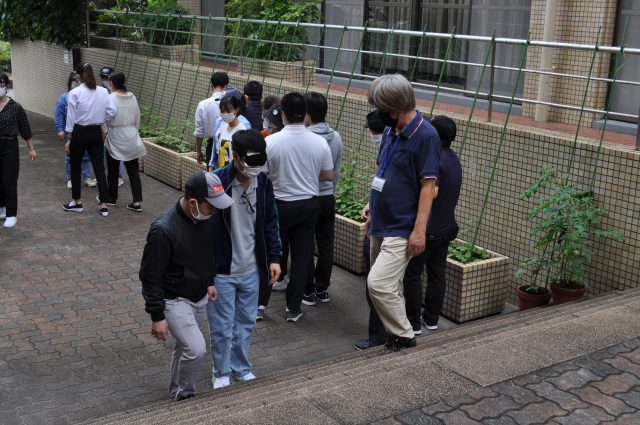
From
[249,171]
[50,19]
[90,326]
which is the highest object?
[50,19]

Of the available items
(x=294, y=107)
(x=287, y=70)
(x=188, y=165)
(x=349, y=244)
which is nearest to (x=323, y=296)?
(x=349, y=244)

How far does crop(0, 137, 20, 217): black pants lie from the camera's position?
31.4ft

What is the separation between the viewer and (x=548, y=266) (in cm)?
691

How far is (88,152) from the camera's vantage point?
33.6 feet

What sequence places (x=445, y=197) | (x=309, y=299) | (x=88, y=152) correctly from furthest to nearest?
(x=88, y=152) < (x=309, y=299) < (x=445, y=197)

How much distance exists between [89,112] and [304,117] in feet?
13.8

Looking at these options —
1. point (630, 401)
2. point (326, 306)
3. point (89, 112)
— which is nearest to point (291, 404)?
point (630, 401)

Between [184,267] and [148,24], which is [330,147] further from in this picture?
[148,24]

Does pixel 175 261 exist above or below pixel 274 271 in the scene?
above

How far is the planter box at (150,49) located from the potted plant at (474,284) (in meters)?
7.73

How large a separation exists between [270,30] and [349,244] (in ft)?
17.2

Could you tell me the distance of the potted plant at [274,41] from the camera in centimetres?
1178

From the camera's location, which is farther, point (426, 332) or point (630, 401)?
point (426, 332)

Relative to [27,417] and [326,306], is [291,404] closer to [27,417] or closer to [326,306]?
[27,417]
